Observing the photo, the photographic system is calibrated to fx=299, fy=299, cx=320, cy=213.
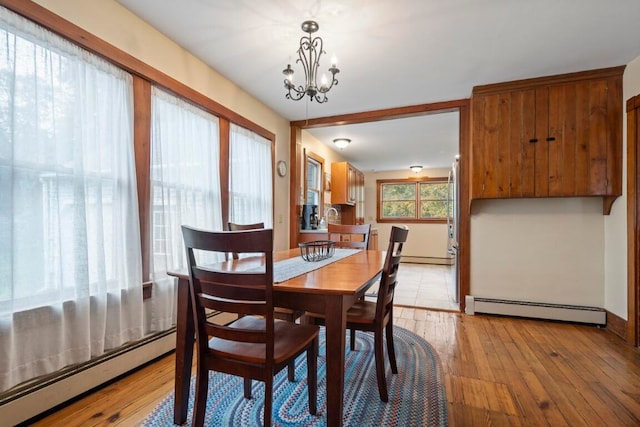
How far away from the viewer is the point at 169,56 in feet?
7.32

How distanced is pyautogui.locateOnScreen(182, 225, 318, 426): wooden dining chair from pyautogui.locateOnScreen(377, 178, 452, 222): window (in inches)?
257

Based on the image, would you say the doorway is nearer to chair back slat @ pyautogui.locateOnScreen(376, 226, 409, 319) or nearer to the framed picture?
the framed picture

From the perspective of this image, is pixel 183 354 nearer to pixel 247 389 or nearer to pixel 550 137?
pixel 247 389

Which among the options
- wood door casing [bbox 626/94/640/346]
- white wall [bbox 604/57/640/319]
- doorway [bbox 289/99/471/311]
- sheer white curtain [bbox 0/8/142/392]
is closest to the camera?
sheer white curtain [bbox 0/8/142/392]

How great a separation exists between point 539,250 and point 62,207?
3.93 metres

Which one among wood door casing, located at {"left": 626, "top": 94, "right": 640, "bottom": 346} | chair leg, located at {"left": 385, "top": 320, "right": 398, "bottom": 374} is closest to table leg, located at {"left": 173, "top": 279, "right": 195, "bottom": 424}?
chair leg, located at {"left": 385, "top": 320, "right": 398, "bottom": 374}

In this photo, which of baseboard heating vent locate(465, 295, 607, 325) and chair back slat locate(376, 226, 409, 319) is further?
baseboard heating vent locate(465, 295, 607, 325)

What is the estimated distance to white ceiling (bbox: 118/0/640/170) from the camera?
1875 mm

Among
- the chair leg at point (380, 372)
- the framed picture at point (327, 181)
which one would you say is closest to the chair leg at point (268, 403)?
the chair leg at point (380, 372)

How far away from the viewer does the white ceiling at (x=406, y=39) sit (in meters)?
1.88

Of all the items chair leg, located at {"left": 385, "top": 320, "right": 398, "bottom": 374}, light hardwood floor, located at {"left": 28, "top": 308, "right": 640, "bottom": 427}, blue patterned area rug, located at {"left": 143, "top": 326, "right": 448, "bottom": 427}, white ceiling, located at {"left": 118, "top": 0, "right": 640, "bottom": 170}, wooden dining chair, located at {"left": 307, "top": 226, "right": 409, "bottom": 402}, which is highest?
white ceiling, located at {"left": 118, "top": 0, "right": 640, "bottom": 170}

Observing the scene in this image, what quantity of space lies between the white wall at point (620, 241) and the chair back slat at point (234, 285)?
317 cm

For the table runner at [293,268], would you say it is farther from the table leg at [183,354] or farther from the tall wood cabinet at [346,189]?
the tall wood cabinet at [346,189]

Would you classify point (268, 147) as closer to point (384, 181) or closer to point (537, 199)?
point (537, 199)
